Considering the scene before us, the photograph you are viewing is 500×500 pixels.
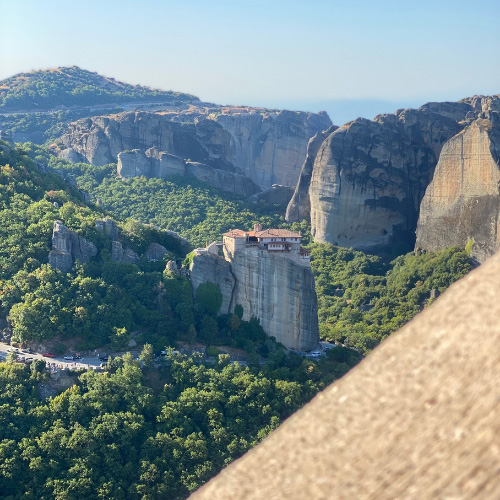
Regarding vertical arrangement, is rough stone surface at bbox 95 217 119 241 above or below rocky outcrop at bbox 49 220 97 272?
above

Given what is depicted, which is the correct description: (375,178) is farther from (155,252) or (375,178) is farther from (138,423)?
(138,423)

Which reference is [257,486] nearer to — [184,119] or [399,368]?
[399,368]

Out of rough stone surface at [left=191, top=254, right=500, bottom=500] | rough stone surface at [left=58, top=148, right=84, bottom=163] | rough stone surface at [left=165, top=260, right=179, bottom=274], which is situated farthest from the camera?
rough stone surface at [left=58, top=148, right=84, bottom=163]

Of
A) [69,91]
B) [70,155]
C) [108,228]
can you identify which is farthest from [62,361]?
[69,91]

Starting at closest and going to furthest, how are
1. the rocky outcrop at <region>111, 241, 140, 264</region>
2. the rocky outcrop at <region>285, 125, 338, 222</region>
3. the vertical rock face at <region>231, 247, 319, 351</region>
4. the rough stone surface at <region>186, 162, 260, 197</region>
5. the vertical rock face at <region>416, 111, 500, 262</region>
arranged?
1. the vertical rock face at <region>231, 247, 319, 351</region>
2. the rocky outcrop at <region>111, 241, 140, 264</region>
3. the vertical rock face at <region>416, 111, 500, 262</region>
4. the rocky outcrop at <region>285, 125, 338, 222</region>
5. the rough stone surface at <region>186, 162, 260, 197</region>

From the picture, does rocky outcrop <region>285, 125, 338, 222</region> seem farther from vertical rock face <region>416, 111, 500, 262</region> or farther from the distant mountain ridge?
the distant mountain ridge

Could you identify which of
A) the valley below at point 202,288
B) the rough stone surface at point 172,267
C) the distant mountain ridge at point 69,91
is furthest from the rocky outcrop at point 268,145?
the rough stone surface at point 172,267

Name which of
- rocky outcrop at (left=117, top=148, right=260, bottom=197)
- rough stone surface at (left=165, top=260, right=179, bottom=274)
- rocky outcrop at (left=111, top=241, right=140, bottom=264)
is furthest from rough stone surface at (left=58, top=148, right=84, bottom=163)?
rough stone surface at (left=165, top=260, right=179, bottom=274)

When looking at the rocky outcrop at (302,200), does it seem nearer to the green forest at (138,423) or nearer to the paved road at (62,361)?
the green forest at (138,423)
